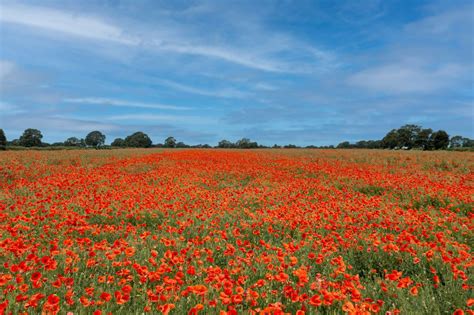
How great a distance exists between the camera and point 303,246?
5352 millimetres

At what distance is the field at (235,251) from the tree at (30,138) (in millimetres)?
103062

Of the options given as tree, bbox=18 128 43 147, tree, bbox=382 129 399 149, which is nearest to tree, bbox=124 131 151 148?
tree, bbox=18 128 43 147

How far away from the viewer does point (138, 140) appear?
114938 mm

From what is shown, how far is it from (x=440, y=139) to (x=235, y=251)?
375 feet

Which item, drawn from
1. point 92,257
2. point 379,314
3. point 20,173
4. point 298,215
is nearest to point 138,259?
point 92,257

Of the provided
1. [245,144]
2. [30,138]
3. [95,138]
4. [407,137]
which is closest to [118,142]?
[95,138]

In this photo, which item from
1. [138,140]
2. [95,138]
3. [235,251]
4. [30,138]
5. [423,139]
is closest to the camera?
[235,251]

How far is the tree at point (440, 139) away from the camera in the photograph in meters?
→ 97.8

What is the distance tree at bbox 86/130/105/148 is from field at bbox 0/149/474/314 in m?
119

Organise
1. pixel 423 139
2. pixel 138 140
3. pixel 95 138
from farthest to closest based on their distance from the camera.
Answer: pixel 95 138, pixel 138 140, pixel 423 139

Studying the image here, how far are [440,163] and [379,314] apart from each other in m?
23.1

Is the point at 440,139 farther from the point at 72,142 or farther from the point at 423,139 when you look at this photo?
the point at 72,142

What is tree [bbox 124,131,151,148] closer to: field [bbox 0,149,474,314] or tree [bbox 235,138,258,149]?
tree [bbox 235,138,258,149]

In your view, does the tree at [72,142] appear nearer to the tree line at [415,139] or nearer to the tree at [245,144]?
the tree at [245,144]
